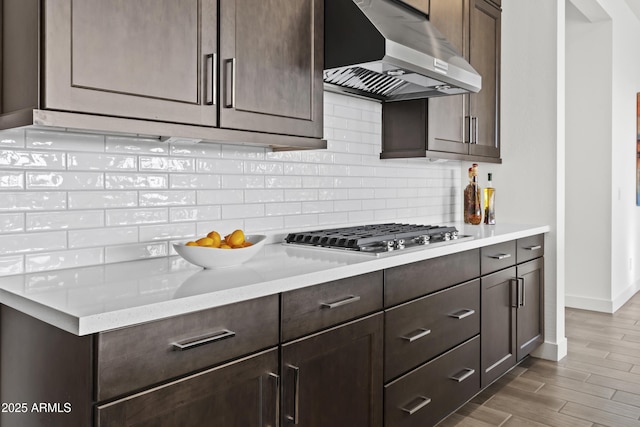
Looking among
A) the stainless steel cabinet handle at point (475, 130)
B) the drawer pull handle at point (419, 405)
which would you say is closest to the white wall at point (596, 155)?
the stainless steel cabinet handle at point (475, 130)

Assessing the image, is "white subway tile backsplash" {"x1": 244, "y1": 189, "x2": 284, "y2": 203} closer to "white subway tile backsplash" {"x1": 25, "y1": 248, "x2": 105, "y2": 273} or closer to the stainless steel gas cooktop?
the stainless steel gas cooktop

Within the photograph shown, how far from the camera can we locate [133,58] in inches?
Answer: 57.5

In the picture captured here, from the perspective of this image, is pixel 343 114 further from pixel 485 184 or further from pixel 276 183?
pixel 485 184

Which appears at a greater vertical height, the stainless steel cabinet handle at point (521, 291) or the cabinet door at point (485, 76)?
the cabinet door at point (485, 76)

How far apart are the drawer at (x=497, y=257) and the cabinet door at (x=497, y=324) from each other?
0.12ft

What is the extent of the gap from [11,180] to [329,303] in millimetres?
1038

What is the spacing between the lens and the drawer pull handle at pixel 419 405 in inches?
80.7

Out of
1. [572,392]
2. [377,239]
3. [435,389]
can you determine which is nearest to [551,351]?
[572,392]

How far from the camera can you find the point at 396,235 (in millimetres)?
2246

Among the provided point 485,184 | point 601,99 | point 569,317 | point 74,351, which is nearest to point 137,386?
point 74,351

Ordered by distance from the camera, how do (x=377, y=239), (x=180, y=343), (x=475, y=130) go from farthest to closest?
(x=475, y=130) → (x=377, y=239) → (x=180, y=343)

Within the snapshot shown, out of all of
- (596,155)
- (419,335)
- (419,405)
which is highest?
(596,155)

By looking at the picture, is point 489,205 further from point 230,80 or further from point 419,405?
point 230,80

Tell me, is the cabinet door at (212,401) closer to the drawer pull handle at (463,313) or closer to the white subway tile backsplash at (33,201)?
the white subway tile backsplash at (33,201)
